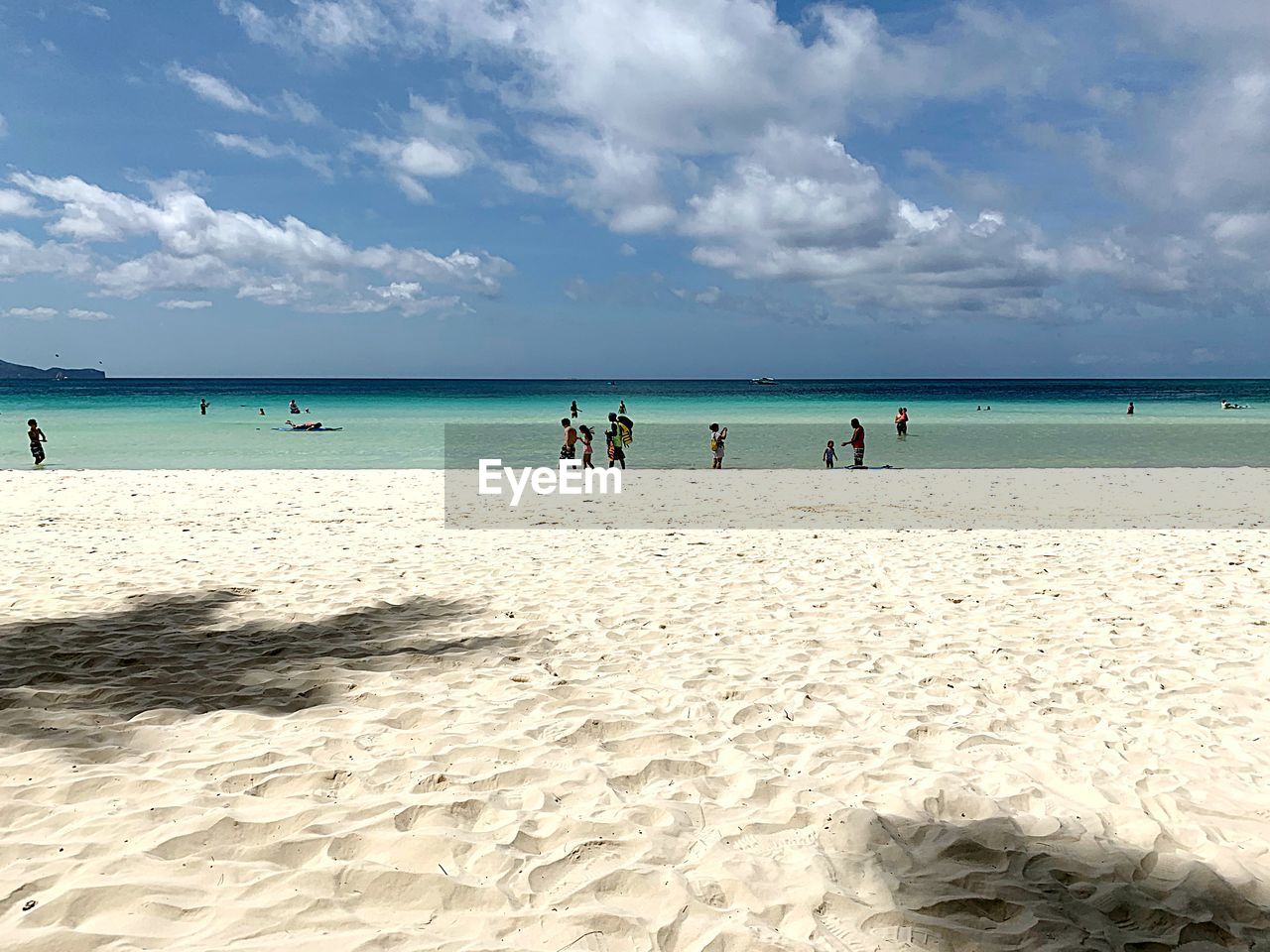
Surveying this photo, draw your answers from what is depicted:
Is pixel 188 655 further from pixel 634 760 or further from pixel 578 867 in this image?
pixel 578 867

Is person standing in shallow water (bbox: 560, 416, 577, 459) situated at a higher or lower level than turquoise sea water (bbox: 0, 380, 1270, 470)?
higher

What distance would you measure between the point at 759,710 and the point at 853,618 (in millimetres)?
2444

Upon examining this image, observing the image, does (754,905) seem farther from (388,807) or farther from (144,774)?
(144,774)

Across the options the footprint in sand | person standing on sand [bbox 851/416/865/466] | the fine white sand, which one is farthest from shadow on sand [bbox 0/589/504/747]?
person standing on sand [bbox 851/416/865/466]

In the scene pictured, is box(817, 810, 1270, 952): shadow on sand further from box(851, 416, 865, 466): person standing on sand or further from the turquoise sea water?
the turquoise sea water

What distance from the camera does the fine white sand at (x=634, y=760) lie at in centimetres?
308

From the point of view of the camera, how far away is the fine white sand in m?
3.08

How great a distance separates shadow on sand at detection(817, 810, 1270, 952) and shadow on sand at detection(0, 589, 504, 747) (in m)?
A: 3.51

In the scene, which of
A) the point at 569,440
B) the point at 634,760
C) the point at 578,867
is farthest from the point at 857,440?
the point at 578,867

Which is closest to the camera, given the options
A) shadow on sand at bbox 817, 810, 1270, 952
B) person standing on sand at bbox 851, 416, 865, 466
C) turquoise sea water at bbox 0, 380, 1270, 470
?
shadow on sand at bbox 817, 810, 1270, 952

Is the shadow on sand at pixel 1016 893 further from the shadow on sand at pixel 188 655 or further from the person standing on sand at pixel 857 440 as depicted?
the person standing on sand at pixel 857 440

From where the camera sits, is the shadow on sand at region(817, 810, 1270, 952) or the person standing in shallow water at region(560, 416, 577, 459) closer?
the shadow on sand at region(817, 810, 1270, 952)

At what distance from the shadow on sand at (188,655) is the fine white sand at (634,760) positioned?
0.11 feet

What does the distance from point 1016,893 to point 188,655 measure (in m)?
5.61
